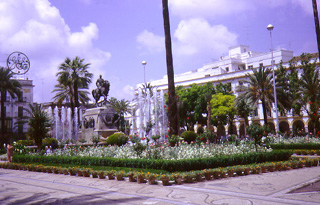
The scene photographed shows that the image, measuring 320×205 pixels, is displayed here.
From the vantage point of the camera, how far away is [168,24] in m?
19.5

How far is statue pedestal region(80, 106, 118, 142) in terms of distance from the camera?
94.5 ft

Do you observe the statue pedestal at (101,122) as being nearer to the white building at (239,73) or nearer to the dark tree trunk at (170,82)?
the dark tree trunk at (170,82)

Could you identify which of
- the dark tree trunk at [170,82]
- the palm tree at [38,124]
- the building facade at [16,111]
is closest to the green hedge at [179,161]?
the palm tree at [38,124]

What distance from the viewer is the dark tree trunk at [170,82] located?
1869 centimetres

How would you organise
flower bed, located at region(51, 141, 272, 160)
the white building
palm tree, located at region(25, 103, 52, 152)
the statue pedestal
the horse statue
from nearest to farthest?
flower bed, located at region(51, 141, 272, 160) < palm tree, located at region(25, 103, 52, 152) < the statue pedestal < the horse statue < the white building

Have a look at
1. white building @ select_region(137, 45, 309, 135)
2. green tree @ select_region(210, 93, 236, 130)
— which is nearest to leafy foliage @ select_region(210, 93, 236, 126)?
green tree @ select_region(210, 93, 236, 130)

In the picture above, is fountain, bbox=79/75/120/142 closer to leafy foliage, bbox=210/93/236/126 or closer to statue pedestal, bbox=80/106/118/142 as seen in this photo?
statue pedestal, bbox=80/106/118/142

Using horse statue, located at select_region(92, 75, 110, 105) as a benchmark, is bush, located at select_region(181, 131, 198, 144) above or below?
below

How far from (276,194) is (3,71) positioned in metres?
43.6

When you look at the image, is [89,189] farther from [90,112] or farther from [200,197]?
[90,112]

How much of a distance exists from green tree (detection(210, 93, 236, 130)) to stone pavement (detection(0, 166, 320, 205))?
3658 centimetres

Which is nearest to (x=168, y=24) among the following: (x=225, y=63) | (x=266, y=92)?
(x=266, y=92)

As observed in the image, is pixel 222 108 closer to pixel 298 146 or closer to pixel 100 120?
pixel 100 120

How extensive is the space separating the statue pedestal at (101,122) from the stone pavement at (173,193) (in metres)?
17.2
